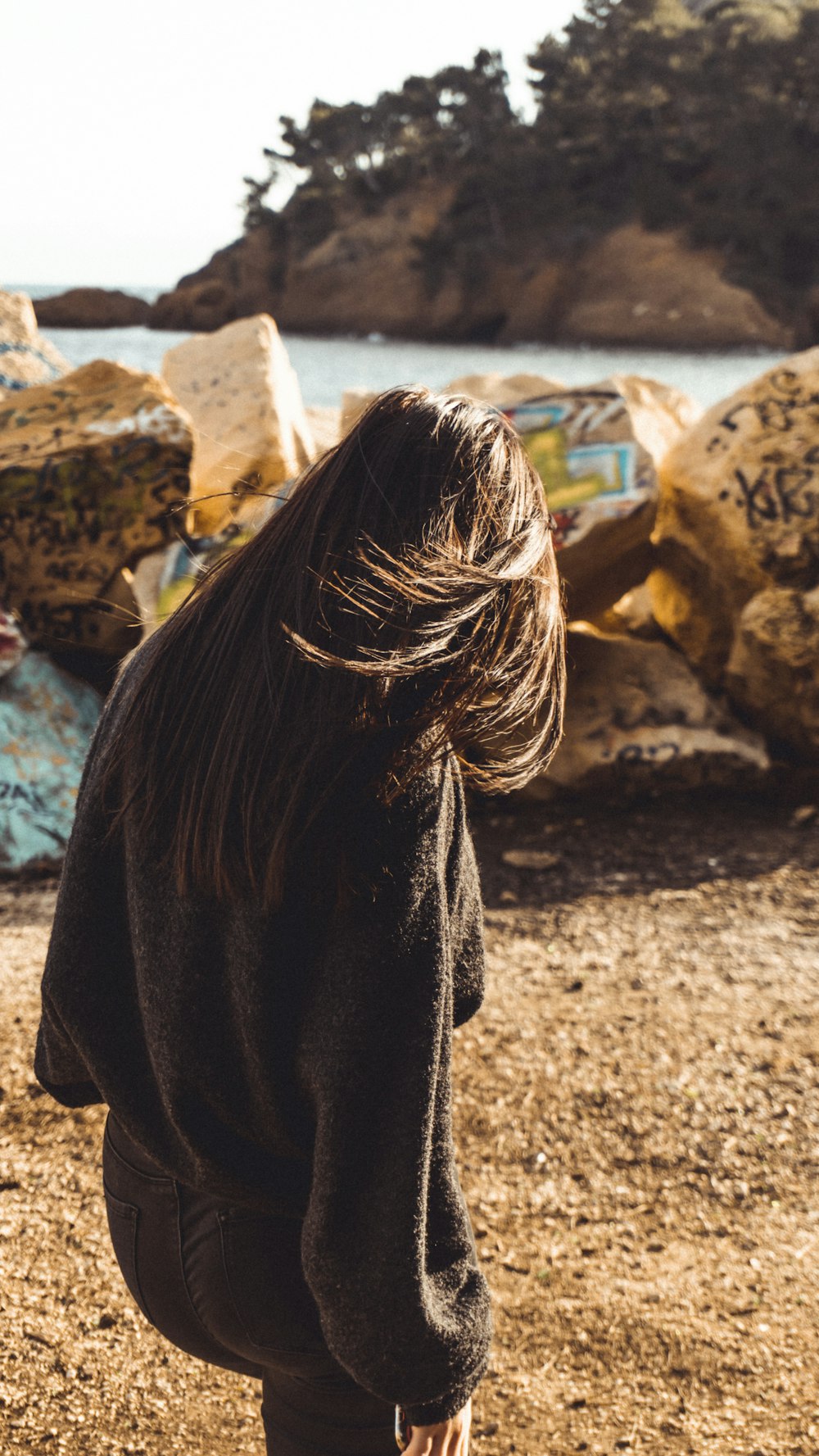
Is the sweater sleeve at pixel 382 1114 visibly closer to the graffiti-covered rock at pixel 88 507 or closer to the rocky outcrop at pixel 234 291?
the graffiti-covered rock at pixel 88 507

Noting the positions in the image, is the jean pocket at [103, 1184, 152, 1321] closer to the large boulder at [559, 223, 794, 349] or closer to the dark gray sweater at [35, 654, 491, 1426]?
the dark gray sweater at [35, 654, 491, 1426]

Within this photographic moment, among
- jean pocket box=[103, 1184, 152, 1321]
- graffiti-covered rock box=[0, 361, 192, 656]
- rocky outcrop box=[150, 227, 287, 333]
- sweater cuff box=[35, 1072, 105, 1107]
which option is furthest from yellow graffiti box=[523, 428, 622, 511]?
rocky outcrop box=[150, 227, 287, 333]

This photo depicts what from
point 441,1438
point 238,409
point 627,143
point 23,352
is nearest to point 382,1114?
point 441,1438

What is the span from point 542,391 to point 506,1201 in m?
3.66

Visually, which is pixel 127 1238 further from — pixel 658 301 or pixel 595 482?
pixel 658 301

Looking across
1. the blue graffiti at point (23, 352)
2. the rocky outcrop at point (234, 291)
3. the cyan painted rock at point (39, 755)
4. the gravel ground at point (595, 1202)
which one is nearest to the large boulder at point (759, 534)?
the gravel ground at point (595, 1202)

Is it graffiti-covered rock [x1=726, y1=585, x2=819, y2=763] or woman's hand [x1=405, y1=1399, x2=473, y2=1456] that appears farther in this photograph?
graffiti-covered rock [x1=726, y1=585, x2=819, y2=763]

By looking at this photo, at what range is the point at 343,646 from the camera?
89cm

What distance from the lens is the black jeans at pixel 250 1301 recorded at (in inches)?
39.9

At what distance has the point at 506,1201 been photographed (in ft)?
8.08

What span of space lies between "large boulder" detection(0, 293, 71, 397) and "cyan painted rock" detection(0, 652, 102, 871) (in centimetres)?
187

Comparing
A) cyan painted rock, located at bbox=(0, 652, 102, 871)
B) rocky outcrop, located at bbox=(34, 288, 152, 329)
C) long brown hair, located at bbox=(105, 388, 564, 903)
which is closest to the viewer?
long brown hair, located at bbox=(105, 388, 564, 903)

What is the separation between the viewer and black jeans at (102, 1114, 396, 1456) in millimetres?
1014

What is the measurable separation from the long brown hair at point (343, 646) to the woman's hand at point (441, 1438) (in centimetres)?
50
